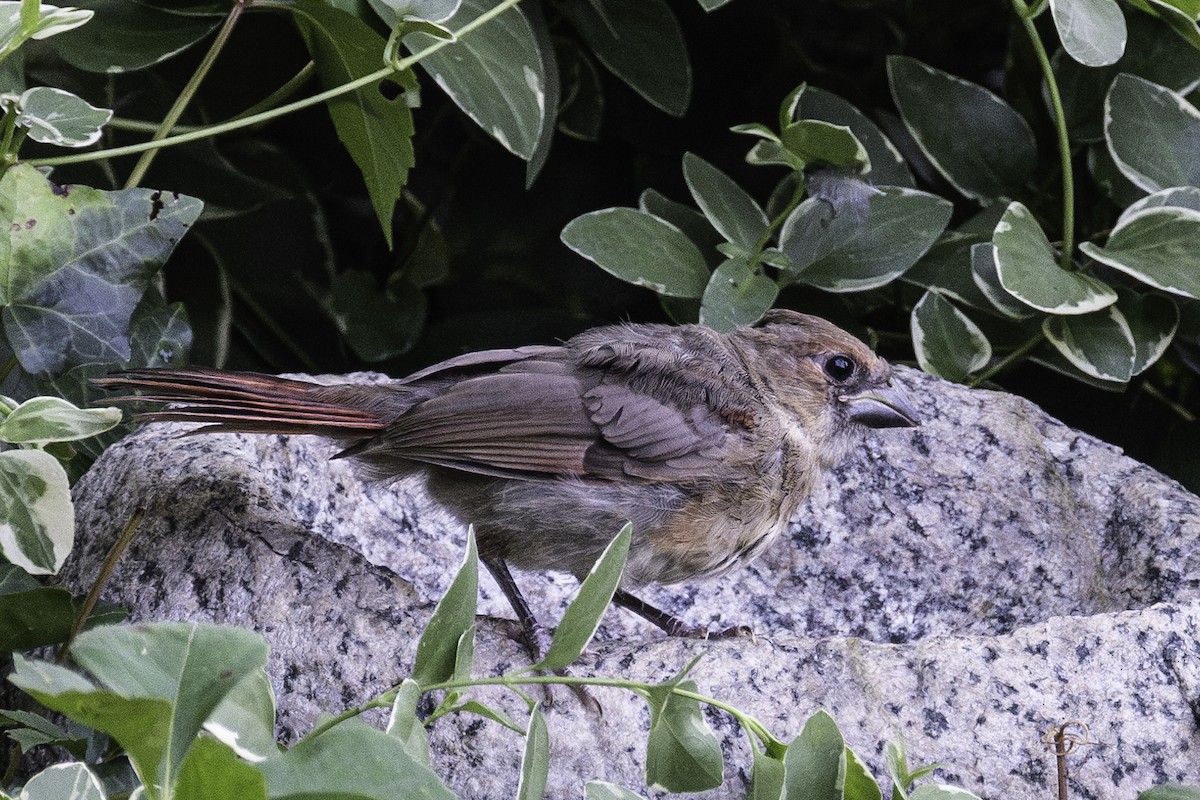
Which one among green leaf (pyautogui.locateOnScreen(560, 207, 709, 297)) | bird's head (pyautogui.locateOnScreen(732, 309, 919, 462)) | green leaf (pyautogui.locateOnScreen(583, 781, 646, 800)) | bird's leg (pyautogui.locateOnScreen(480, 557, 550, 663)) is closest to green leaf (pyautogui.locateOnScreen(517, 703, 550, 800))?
green leaf (pyautogui.locateOnScreen(583, 781, 646, 800))

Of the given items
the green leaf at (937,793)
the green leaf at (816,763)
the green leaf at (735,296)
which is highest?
the green leaf at (816,763)

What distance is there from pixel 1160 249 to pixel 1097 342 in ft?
0.70

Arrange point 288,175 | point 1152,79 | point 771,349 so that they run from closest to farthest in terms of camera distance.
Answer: point 771,349 < point 1152,79 < point 288,175

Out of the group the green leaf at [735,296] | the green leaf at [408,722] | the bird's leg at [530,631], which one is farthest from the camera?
the green leaf at [735,296]

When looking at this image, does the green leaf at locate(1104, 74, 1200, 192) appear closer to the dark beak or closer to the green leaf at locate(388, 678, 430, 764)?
the dark beak

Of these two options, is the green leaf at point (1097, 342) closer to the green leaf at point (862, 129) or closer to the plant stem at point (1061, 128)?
the plant stem at point (1061, 128)

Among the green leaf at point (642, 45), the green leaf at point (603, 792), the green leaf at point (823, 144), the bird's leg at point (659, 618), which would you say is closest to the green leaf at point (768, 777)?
the green leaf at point (603, 792)

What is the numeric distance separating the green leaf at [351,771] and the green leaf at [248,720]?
0.16ft

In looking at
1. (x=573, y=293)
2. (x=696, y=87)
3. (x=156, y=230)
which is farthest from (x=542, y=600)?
(x=696, y=87)

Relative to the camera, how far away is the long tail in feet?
6.56

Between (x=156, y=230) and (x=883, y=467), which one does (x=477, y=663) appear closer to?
(x=156, y=230)

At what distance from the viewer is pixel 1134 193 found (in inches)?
107

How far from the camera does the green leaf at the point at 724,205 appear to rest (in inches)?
103

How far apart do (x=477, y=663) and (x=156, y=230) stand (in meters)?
0.85
